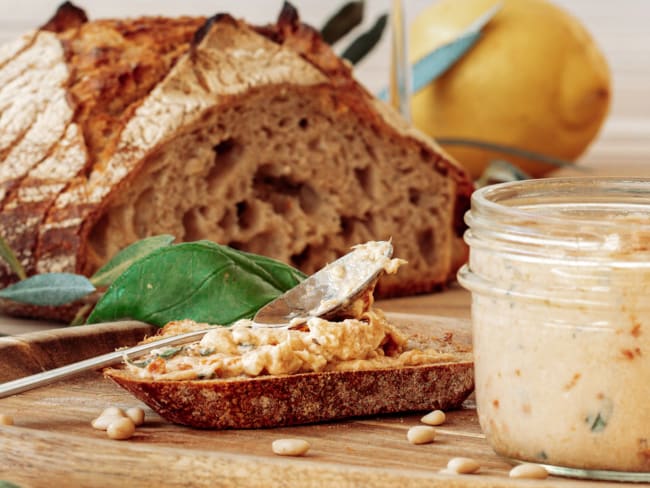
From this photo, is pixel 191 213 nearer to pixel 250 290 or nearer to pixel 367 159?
pixel 367 159

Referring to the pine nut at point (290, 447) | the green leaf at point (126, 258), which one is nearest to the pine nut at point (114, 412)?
the pine nut at point (290, 447)

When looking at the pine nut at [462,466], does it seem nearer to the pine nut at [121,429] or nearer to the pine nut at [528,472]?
the pine nut at [528,472]

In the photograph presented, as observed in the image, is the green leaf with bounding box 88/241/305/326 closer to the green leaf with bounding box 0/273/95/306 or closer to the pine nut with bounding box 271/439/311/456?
the green leaf with bounding box 0/273/95/306

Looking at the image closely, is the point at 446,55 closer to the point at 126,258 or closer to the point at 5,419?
the point at 126,258

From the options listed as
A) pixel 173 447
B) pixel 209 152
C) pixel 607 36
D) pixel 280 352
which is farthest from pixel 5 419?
pixel 607 36

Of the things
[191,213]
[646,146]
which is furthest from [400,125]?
[646,146]

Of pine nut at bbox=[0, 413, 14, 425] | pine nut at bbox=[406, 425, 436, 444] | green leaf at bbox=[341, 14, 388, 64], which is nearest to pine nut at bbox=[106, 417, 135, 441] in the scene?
pine nut at bbox=[0, 413, 14, 425]
